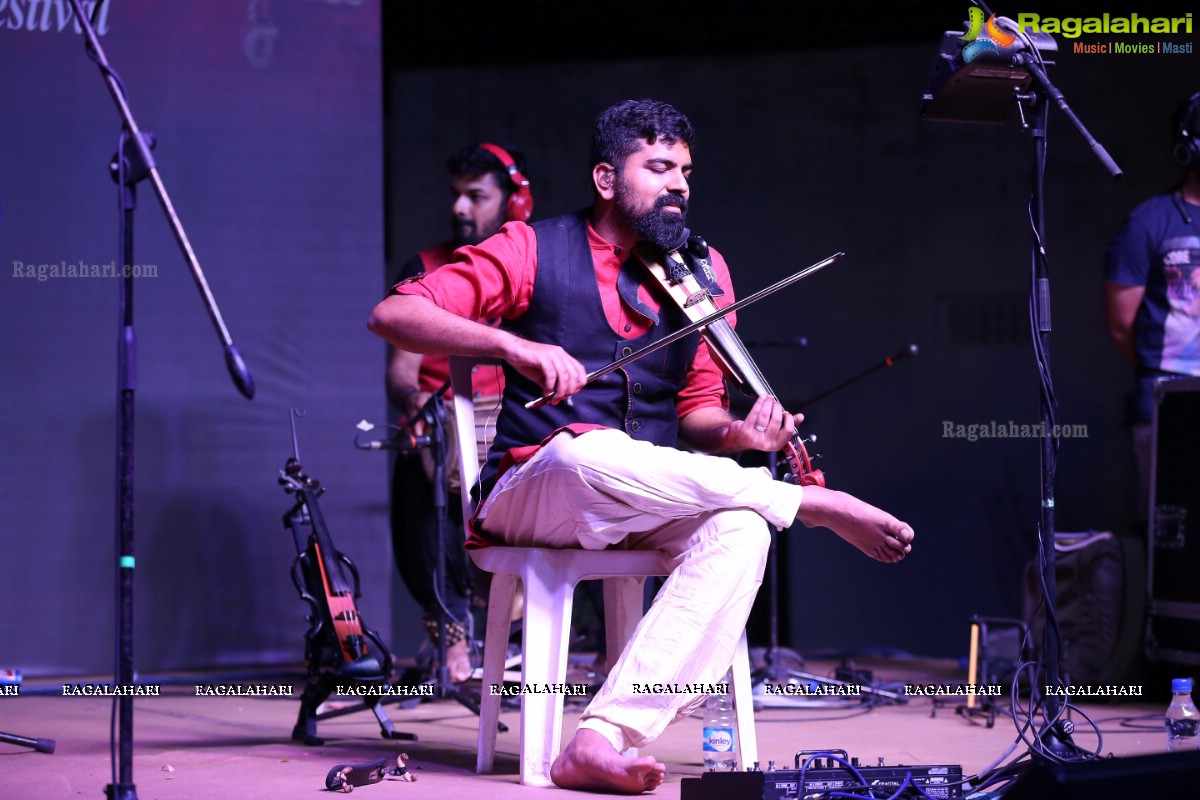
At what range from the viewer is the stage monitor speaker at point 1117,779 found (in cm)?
153

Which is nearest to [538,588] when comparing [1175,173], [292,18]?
[292,18]

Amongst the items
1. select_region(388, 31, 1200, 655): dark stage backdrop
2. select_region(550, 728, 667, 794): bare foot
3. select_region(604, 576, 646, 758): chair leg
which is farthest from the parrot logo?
select_region(388, 31, 1200, 655): dark stage backdrop

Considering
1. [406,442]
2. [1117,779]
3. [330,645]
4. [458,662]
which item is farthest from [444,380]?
[1117,779]

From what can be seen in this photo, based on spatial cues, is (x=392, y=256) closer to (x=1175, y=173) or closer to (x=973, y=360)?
(x=973, y=360)

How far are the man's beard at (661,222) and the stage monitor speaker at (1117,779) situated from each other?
143 centimetres

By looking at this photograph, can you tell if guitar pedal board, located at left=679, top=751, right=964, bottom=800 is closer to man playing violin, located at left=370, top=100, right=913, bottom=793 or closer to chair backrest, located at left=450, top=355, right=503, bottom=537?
man playing violin, located at left=370, top=100, right=913, bottom=793

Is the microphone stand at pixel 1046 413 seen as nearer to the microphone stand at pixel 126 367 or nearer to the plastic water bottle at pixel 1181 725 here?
the plastic water bottle at pixel 1181 725

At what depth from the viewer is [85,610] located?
425 cm

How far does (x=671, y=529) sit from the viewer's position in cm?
241

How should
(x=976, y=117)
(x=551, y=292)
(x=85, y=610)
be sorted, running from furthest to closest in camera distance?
(x=85, y=610)
(x=976, y=117)
(x=551, y=292)

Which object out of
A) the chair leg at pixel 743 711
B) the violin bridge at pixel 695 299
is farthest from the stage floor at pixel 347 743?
the violin bridge at pixel 695 299

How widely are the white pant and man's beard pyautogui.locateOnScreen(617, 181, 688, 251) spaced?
1.83 ft

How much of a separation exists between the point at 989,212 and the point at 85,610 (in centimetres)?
371

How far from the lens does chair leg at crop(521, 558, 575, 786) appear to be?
7.77 feet
